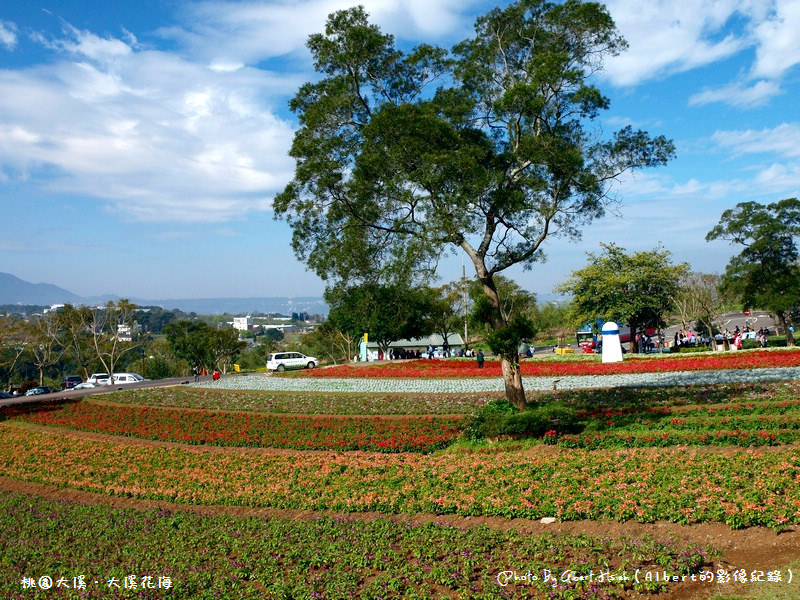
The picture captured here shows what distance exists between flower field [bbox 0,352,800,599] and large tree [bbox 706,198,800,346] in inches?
856

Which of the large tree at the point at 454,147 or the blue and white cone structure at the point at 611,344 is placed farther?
the blue and white cone structure at the point at 611,344

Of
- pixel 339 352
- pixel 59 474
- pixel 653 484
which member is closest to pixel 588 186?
pixel 653 484

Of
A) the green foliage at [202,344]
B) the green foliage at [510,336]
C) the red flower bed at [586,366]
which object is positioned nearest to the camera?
the green foliage at [510,336]

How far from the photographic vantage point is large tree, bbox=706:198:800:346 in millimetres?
37438

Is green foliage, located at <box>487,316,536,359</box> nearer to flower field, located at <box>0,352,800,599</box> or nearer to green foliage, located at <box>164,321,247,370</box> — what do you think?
flower field, located at <box>0,352,800,599</box>

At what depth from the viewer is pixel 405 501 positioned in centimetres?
1082

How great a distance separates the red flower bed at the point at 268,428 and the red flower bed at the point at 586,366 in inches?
481

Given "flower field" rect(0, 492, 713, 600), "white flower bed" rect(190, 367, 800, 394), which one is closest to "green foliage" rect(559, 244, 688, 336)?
"white flower bed" rect(190, 367, 800, 394)

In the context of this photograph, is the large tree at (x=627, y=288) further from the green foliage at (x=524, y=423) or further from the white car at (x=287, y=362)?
the green foliage at (x=524, y=423)

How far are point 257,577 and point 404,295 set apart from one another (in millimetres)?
10659

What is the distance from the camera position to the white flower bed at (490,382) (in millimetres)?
22234

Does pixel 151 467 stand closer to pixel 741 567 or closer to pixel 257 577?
pixel 257 577

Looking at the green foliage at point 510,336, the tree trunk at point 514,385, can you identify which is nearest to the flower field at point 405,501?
the tree trunk at point 514,385

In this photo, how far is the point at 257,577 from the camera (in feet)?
25.7
